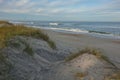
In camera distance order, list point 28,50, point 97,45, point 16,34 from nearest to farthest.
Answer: point 28,50 < point 16,34 < point 97,45

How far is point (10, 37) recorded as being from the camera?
8.39m

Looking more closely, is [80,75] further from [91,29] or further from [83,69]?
[91,29]

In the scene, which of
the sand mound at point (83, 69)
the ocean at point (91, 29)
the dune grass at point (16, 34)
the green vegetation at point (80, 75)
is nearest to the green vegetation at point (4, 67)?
the dune grass at point (16, 34)

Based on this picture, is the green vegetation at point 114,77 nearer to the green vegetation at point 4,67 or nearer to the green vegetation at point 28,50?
the green vegetation at point 4,67

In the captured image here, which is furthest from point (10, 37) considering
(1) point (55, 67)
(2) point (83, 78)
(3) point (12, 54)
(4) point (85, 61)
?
(2) point (83, 78)

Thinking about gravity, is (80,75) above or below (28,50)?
below

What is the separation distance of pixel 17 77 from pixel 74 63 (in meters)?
1.76

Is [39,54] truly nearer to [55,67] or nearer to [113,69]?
[55,67]

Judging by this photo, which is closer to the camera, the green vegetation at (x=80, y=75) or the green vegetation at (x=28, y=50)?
the green vegetation at (x=80, y=75)

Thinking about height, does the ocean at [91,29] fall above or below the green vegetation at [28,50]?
below

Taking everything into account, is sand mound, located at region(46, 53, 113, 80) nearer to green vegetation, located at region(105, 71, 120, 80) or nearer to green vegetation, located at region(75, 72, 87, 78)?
green vegetation, located at region(75, 72, 87, 78)

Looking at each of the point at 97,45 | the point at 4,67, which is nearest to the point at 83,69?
the point at 4,67

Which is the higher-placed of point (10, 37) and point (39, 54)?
point (10, 37)

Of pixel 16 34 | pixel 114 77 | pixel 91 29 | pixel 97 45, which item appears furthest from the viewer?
pixel 91 29
